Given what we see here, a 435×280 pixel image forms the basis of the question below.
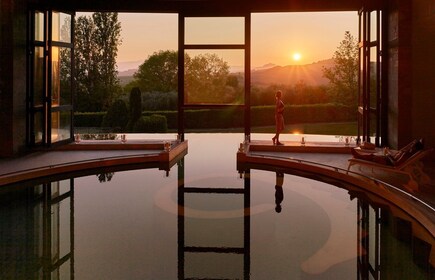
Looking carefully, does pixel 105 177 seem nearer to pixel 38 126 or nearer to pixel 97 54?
pixel 38 126

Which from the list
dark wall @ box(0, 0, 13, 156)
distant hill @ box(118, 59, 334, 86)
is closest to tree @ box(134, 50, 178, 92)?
distant hill @ box(118, 59, 334, 86)

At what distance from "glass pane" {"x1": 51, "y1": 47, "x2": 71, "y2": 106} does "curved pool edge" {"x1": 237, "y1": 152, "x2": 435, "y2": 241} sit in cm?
544

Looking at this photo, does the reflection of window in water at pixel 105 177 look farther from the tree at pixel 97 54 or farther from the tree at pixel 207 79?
the tree at pixel 97 54

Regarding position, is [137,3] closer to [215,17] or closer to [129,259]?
[215,17]

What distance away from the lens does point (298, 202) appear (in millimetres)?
6945

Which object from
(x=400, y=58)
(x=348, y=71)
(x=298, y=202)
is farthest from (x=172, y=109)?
(x=298, y=202)

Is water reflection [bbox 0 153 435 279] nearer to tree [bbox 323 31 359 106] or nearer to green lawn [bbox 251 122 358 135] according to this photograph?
tree [bbox 323 31 359 106]

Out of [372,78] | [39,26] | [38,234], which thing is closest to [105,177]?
[38,234]

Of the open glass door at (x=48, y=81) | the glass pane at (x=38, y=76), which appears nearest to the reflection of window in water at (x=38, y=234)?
the open glass door at (x=48, y=81)

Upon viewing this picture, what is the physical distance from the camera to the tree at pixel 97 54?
86.6 feet

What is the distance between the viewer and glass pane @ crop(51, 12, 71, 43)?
12270mm

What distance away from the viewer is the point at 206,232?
5438 mm

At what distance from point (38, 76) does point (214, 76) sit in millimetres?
5086

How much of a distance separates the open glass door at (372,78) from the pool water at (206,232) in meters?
4.28
